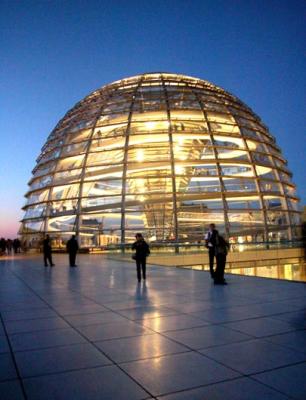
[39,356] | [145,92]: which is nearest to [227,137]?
[145,92]

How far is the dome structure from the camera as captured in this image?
2761 centimetres

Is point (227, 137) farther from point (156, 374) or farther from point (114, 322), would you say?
point (156, 374)

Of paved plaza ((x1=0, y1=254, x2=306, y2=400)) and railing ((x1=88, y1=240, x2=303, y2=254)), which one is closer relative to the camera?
paved plaza ((x1=0, y1=254, x2=306, y2=400))

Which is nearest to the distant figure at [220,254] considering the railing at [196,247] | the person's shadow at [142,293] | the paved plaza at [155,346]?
the paved plaza at [155,346]

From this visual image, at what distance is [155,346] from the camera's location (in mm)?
5215

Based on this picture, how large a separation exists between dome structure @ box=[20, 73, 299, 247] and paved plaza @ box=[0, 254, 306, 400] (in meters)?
17.7

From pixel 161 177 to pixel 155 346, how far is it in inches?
892

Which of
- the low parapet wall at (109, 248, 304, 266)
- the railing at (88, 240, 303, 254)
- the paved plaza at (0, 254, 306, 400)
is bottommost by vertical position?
the paved plaza at (0, 254, 306, 400)

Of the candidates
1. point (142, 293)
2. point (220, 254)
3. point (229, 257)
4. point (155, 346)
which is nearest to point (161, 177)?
point (229, 257)

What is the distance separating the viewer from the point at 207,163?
28625mm

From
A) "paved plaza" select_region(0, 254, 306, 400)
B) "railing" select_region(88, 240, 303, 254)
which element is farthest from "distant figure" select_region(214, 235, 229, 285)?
"railing" select_region(88, 240, 303, 254)

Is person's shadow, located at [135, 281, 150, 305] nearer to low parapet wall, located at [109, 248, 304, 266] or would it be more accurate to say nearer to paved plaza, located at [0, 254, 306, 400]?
paved plaza, located at [0, 254, 306, 400]

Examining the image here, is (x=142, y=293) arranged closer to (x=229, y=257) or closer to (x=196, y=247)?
(x=196, y=247)

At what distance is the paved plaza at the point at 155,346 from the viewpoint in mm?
3844
